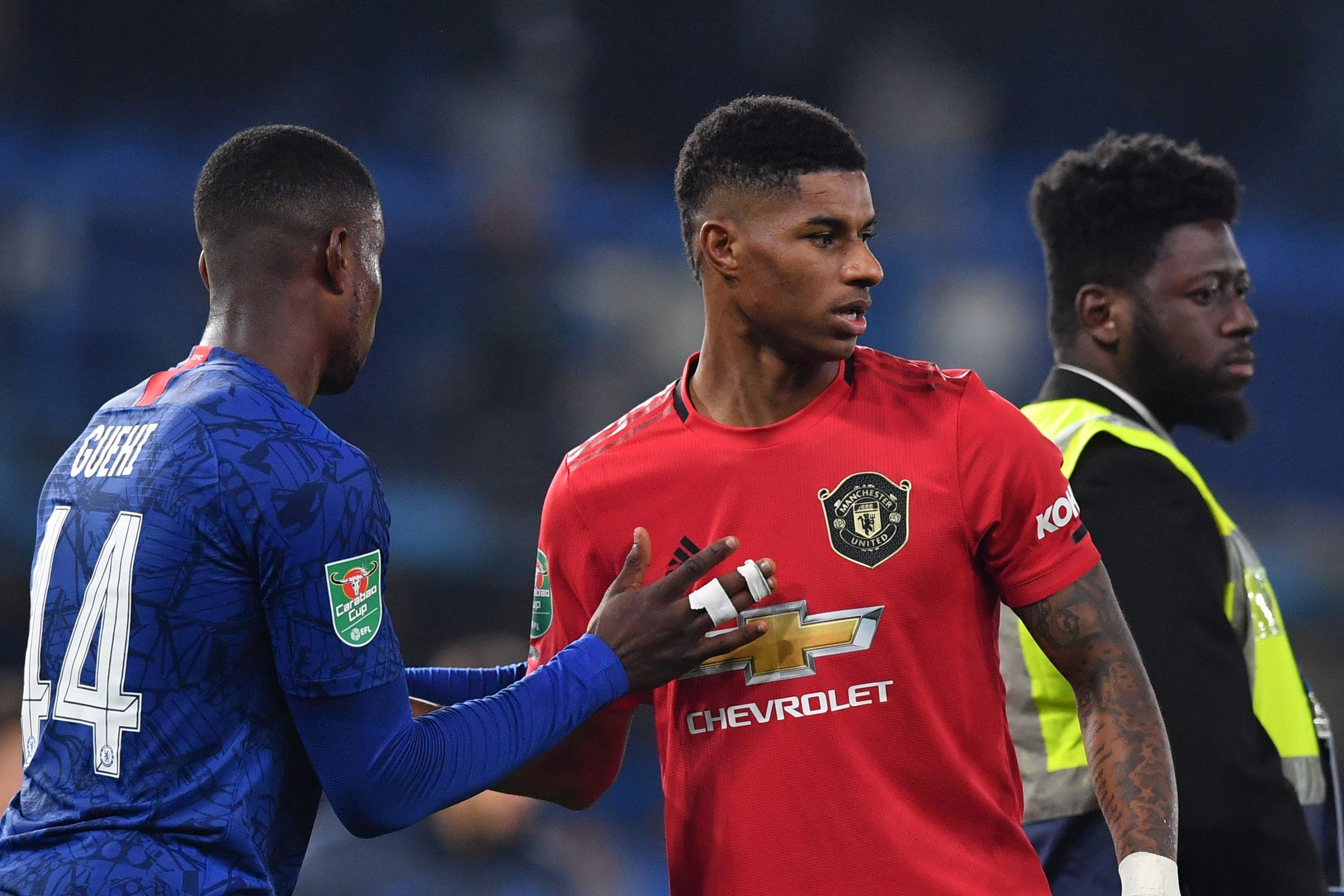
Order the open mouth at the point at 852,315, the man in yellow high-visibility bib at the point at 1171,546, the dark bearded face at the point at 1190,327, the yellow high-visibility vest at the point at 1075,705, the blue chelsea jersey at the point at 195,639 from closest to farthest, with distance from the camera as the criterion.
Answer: the blue chelsea jersey at the point at 195,639, the open mouth at the point at 852,315, the man in yellow high-visibility bib at the point at 1171,546, the yellow high-visibility vest at the point at 1075,705, the dark bearded face at the point at 1190,327

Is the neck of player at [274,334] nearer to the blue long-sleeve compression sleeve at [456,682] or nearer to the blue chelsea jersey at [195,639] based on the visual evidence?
the blue chelsea jersey at [195,639]

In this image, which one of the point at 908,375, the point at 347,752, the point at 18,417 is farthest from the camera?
the point at 18,417

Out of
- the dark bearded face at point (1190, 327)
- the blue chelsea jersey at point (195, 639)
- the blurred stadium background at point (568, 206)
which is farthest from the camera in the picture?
the blurred stadium background at point (568, 206)

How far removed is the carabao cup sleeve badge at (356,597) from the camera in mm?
1844

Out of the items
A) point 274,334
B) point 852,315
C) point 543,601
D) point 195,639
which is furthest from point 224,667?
point 852,315

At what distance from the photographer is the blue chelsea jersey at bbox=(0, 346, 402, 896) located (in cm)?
181

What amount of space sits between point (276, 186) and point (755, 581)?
0.91 metres

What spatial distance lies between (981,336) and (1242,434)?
401cm

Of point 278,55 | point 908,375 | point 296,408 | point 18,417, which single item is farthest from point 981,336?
point 296,408

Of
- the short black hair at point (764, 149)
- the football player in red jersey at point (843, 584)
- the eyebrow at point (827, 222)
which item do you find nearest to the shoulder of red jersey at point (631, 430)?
the football player in red jersey at point (843, 584)

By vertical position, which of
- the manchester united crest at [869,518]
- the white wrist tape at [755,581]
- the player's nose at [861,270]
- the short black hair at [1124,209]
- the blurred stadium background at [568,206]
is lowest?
the white wrist tape at [755,581]

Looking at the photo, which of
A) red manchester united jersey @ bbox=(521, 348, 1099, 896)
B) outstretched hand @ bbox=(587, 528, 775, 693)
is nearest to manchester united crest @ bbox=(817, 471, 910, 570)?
red manchester united jersey @ bbox=(521, 348, 1099, 896)

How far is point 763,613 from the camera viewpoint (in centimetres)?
213

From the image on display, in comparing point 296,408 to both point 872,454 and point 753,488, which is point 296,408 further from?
point 872,454
